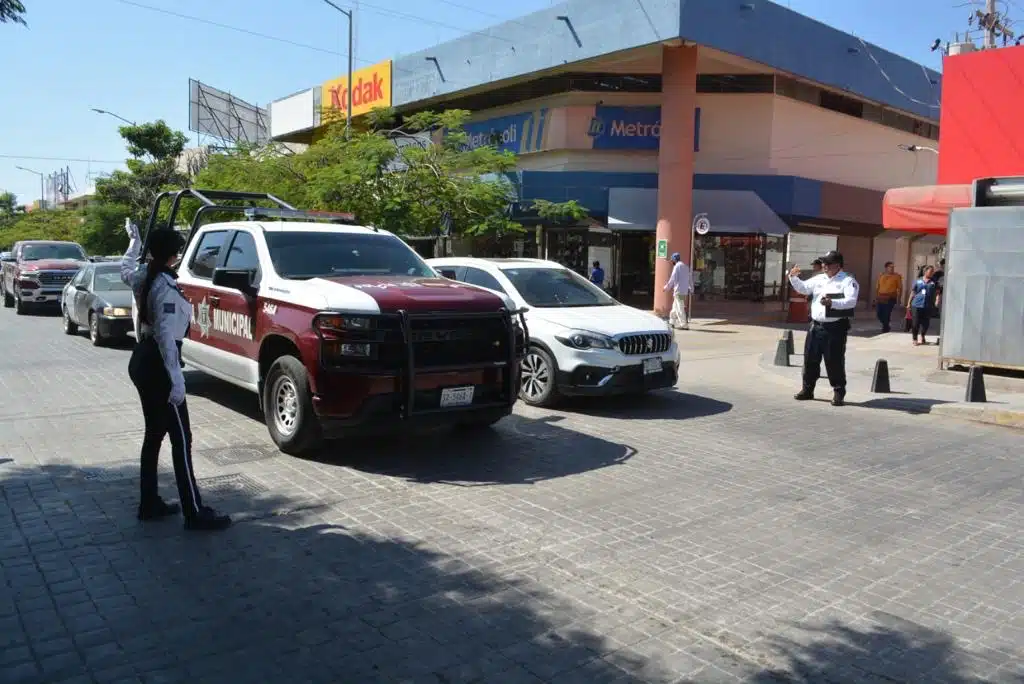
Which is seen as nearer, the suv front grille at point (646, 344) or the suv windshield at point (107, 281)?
the suv front grille at point (646, 344)

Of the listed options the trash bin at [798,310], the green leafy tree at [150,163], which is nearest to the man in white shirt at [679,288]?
the trash bin at [798,310]

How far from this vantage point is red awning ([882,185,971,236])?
15.0m

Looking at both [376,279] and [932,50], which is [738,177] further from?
[376,279]

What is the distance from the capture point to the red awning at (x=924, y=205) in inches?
589

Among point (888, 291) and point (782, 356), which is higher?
A: point (888, 291)

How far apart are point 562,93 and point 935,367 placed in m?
16.8

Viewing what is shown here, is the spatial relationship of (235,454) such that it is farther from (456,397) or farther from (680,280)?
(680,280)

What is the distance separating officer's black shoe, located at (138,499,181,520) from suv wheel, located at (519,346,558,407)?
15.8 ft

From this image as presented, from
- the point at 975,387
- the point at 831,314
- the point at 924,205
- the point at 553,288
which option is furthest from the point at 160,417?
the point at 924,205

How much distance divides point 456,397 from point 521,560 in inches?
91.2

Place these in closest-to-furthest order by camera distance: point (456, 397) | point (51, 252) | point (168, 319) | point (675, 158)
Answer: point (168, 319) < point (456, 397) < point (675, 158) < point (51, 252)

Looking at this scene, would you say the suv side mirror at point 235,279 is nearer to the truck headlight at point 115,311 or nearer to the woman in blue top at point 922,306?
the truck headlight at point 115,311

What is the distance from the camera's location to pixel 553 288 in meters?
10.7

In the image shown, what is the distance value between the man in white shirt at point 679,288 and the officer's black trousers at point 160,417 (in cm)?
1715
